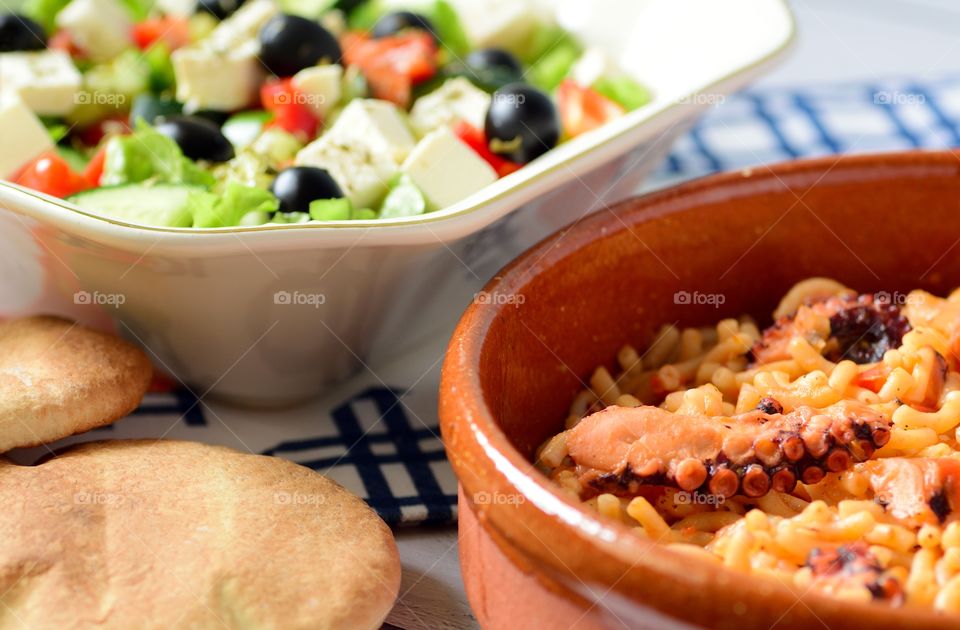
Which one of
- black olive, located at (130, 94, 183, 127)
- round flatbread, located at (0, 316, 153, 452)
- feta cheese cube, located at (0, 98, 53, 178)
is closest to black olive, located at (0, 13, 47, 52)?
black olive, located at (130, 94, 183, 127)

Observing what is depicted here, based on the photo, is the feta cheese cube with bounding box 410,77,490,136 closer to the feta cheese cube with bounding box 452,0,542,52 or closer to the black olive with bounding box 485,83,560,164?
the black olive with bounding box 485,83,560,164

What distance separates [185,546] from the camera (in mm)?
2031

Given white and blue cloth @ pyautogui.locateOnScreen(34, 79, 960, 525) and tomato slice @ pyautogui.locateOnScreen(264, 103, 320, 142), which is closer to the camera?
white and blue cloth @ pyautogui.locateOnScreen(34, 79, 960, 525)

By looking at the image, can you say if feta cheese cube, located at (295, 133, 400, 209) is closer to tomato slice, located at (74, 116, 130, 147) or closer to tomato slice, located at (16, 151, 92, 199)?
tomato slice, located at (16, 151, 92, 199)

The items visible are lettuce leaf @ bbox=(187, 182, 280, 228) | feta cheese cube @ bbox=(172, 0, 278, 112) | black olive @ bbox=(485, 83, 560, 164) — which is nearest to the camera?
lettuce leaf @ bbox=(187, 182, 280, 228)

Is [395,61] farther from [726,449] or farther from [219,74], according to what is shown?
[726,449]

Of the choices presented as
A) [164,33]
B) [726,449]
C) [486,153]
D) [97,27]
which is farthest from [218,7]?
[726,449]

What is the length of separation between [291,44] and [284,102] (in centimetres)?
24

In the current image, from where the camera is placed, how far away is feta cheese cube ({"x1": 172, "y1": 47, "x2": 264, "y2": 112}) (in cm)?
330

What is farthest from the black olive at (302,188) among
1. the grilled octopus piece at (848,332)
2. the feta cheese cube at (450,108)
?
the grilled octopus piece at (848,332)

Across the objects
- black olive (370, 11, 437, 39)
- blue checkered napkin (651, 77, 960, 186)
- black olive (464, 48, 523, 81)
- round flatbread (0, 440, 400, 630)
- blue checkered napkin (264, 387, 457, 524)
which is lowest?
blue checkered napkin (264, 387, 457, 524)

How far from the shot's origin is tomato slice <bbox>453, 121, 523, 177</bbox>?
3.11 m

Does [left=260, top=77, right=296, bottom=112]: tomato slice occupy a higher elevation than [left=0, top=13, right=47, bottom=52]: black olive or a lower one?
lower

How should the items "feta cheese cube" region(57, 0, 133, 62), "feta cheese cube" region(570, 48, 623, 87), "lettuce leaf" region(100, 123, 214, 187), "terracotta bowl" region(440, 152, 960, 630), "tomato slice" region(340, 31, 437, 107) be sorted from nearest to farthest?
"terracotta bowl" region(440, 152, 960, 630)
"lettuce leaf" region(100, 123, 214, 187)
"tomato slice" region(340, 31, 437, 107)
"feta cheese cube" region(570, 48, 623, 87)
"feta cheese cube" region(57, 0, 133, 62)
